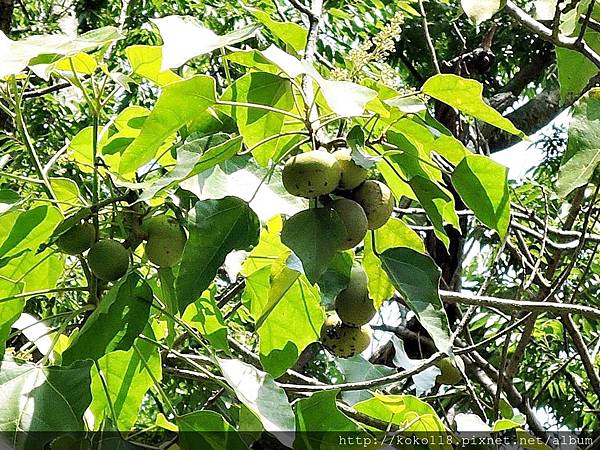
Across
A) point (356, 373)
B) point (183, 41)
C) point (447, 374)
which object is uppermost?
point (183, 41)

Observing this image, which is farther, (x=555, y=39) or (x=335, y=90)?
(x=555, y=39)

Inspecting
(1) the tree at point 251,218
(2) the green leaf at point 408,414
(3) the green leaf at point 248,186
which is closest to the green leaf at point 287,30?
(1) the tree at point 251,218

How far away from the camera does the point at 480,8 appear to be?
28.4 inches

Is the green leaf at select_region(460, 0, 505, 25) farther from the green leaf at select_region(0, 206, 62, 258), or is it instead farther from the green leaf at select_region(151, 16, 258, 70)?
the green leaf at select_region(0, 206, 62, 258)

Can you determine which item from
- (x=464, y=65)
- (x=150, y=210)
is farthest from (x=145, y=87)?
(x=150, y=210)

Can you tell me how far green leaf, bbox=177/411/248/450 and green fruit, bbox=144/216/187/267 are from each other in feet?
0.48

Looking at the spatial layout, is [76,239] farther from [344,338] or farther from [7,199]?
[344,338]

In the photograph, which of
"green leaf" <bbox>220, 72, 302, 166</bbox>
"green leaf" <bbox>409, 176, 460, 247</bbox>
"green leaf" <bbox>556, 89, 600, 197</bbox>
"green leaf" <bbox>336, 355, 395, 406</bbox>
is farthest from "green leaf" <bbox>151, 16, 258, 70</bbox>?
"green leaf" <bbox>336, 355, 395, 406</bbox>

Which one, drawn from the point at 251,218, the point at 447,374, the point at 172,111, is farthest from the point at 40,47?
the point at 447,374

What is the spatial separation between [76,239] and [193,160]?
0.16 meters

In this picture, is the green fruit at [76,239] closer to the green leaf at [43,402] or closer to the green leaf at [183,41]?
the green leaf at [43,402]

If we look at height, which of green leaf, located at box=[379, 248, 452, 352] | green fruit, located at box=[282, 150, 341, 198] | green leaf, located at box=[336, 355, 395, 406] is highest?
green fruit, located at box=[282, 150, 341, 198]

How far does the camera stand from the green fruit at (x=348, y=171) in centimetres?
71

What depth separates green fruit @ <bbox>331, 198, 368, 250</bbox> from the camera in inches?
27.2
